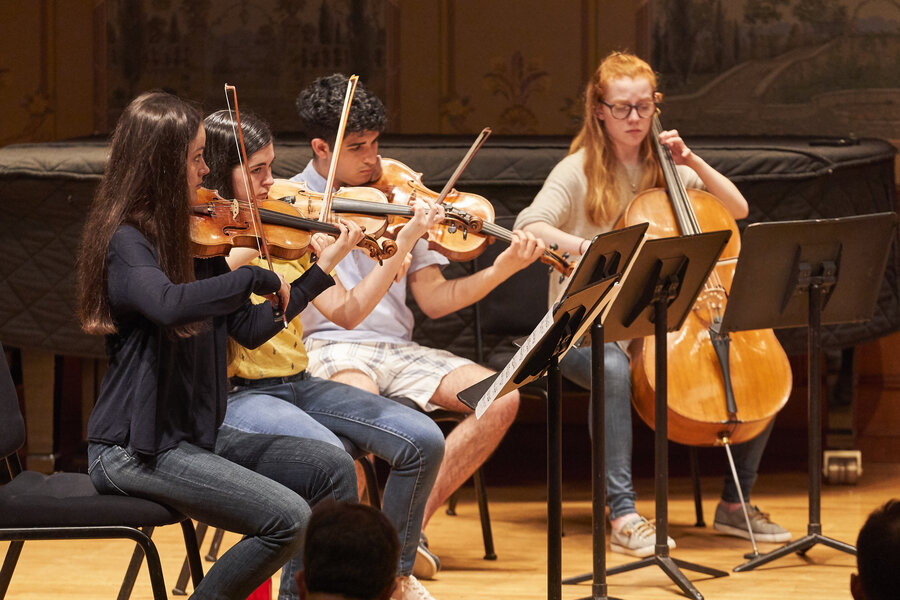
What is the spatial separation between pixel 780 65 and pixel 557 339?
138 inches

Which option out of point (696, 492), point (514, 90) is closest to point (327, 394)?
point (696, 492)

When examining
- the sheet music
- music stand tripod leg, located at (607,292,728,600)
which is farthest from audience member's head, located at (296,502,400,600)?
music stand tripod leg, located at (607,292,728,600)

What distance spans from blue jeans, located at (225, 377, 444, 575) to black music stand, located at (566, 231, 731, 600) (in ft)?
1.20

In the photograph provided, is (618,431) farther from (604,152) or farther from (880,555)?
(880,555)

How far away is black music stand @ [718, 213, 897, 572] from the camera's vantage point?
2.59m

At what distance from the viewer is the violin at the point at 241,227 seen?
211 centimetres

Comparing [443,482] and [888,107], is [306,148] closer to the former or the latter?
[443,482]

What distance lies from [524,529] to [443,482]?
1.90ft

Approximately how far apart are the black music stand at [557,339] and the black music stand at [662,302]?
0.69 ft

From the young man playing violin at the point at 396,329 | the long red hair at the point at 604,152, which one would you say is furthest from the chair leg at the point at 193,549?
the long red hair at the point at 604,152

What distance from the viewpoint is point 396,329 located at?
2.83 meters

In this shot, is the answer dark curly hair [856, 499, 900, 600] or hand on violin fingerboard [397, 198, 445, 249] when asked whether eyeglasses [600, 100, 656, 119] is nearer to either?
hand on violin fingerboard [397, 198, 445, 249]

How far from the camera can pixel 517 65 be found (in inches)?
207

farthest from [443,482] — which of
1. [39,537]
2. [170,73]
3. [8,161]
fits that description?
[170,73]
